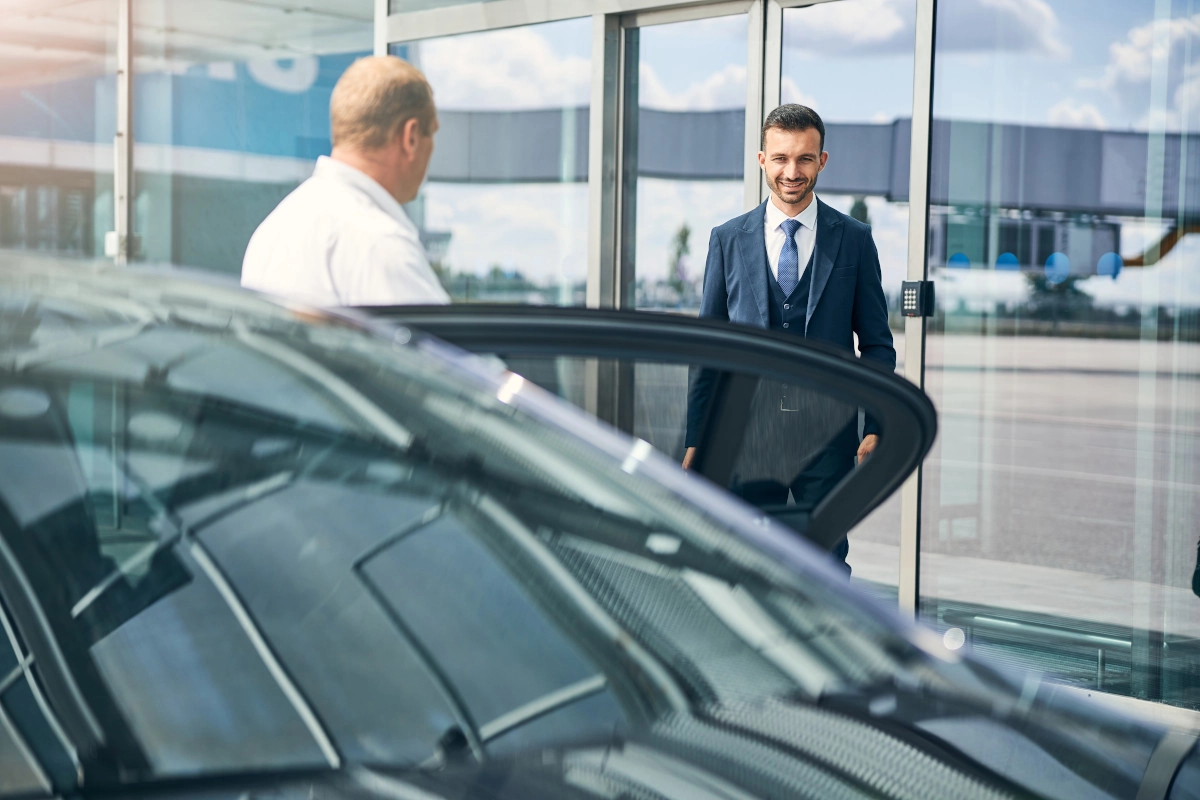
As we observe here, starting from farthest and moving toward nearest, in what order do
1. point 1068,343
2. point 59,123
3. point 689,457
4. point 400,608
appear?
point 59,123 < point 1068,343 < point 689,457 < point 400,608

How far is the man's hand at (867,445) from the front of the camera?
201 cm

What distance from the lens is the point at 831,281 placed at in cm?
368

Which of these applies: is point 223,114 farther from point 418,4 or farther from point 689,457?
point 689,457

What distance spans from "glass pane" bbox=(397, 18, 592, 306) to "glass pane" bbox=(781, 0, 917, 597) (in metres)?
1.08

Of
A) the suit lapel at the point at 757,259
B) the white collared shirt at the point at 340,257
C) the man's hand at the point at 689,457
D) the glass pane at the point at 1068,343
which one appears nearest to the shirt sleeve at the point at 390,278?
the white collared shirt at the point at 340,257

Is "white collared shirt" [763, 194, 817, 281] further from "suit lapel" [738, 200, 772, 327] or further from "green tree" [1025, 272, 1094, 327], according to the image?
"green tree" [1025, 272, 1094, 327]

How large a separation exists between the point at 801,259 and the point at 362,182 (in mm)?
1713

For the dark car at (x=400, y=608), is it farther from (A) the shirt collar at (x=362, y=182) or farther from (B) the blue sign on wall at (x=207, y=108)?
(B) the blue sign on wall at (x=207, y=108)

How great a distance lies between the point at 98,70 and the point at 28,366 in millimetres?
7297

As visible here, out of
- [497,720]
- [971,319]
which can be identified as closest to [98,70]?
[971,319]

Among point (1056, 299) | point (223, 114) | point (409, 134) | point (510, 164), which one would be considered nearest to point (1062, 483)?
point (1056, 299)

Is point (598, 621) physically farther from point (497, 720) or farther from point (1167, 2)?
point (1167, 2)

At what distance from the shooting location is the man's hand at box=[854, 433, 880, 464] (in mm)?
2012

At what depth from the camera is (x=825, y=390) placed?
75.7 inches
